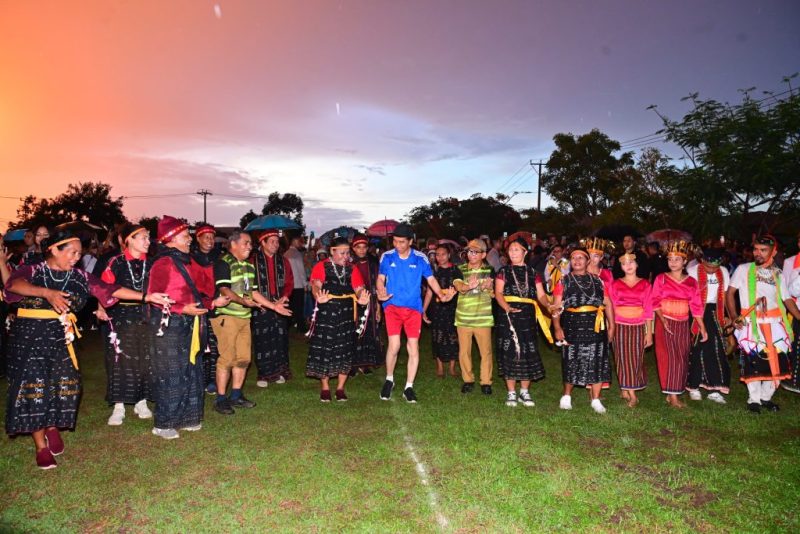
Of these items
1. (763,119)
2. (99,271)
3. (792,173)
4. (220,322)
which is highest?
(763,119)

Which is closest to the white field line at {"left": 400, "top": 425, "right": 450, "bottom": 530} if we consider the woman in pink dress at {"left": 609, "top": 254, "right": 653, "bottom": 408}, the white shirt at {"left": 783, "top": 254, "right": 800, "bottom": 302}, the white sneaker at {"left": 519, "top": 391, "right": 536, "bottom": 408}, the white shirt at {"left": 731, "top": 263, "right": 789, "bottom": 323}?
the white sneaker at {"left": 519, "top": 391, "right": 536, "bottom": 408}

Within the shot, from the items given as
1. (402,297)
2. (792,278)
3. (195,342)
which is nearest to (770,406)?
(792,278)

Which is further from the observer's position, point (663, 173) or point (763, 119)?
point (663, 173)

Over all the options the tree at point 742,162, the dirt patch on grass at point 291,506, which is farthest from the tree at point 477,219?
the dirt patch on grass at point 291,506

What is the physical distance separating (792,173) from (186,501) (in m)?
13.9

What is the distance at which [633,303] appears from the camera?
6.98 meters

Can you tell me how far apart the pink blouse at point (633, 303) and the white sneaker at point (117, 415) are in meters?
5.81

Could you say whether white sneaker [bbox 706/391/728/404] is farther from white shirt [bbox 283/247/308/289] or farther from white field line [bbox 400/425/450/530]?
white shirt [bbox 283/247/308/289]

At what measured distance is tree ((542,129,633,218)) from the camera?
140 ft

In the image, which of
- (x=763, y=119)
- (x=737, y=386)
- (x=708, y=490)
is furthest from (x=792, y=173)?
(x=708, y=490)

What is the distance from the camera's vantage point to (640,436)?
5777mm

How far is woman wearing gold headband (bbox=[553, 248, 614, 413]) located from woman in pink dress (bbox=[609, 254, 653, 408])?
0.24 m

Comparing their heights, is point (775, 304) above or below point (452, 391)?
above

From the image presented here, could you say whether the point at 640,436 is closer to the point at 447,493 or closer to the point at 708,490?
the point at 708,490
